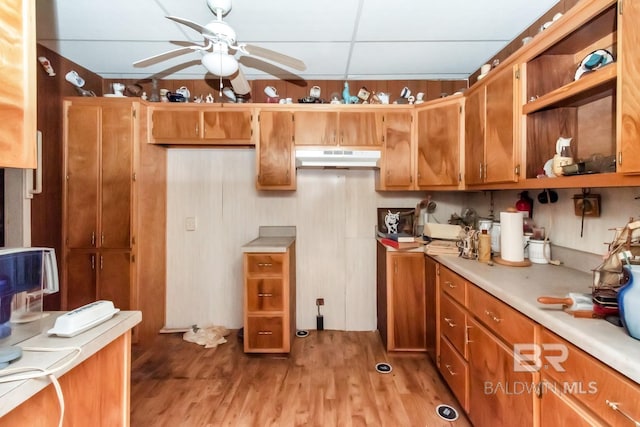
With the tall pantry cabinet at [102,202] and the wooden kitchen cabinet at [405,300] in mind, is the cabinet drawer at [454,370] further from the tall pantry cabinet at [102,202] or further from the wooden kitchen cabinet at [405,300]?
the tall pantry cabinet at [102,202]

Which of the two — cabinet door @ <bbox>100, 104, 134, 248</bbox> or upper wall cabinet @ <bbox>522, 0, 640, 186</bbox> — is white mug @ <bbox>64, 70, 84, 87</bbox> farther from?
upper wall cabinet @ <bbox>522, 0, 640, 186</bbox>

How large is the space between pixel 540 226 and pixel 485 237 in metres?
0.43

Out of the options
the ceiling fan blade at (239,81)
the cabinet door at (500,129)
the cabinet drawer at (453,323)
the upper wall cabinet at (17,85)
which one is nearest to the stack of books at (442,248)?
the cabinet drawer at (453,323)

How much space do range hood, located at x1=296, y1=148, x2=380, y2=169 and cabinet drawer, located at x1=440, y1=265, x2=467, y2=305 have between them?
1.08 m

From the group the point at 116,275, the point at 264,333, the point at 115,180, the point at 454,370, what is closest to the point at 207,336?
the point at 264,333

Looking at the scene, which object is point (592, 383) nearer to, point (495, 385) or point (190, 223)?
point (495, 385)

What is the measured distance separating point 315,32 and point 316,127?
0.75m

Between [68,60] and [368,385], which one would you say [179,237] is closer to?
[68,60]

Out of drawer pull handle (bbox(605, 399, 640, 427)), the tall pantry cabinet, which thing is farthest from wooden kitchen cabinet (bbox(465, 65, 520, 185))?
the tall pantry cabinet

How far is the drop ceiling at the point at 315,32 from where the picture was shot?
5.82 ft

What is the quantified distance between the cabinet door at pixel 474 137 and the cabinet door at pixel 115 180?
9.13 ft

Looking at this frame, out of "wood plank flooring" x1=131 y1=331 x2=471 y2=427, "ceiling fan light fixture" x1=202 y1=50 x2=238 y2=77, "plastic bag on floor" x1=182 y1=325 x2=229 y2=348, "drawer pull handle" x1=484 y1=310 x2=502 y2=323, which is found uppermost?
"ceiling fan light fixture" x1=202 y1=50 x2=238 y2=77

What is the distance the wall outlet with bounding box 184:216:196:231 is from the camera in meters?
2.92

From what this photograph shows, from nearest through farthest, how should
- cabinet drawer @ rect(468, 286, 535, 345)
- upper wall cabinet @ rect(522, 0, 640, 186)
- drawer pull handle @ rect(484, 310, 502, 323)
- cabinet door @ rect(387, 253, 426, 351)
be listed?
upper wall cabinet @ rect(522, 0, 640, 186), cabinet drawer @ rect(468, 286, 535, 345), drawer pull handle @ rect(484, 310, 502, 323), cabinet door @ rect(387, 253, 426, 351)
